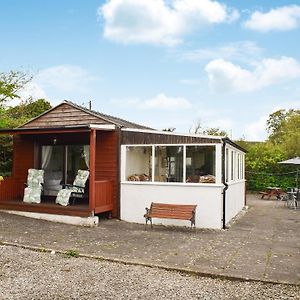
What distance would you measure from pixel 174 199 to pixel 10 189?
5.95 metres

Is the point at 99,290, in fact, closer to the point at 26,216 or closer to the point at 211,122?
the point at 26,216

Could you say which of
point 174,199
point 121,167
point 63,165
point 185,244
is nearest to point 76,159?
point 63,165

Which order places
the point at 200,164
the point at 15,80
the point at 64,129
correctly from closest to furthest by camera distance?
the point at 200,164 < the point at 64,129 < the point at 15,80

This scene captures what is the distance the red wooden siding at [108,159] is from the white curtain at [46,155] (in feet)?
7.81

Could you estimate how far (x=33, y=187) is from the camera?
12117 mm

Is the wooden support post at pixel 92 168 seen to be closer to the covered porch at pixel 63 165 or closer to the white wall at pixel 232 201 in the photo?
the covered porch at pixel 63 165

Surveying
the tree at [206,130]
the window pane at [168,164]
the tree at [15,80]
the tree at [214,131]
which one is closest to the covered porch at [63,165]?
the window pane at [168,164]

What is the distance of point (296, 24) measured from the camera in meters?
12.7

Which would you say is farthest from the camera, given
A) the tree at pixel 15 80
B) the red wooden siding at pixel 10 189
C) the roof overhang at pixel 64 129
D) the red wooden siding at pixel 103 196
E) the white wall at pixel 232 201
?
the tree at pixel 15 80

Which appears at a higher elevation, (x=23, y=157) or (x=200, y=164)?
(x=23, y=157)

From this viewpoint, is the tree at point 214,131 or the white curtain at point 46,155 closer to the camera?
the white curtain at point 46,155

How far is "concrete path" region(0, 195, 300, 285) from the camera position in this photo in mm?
6484

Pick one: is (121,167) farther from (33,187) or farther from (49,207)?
(33,187)

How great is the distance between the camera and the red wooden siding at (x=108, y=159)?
11891 millimetres
